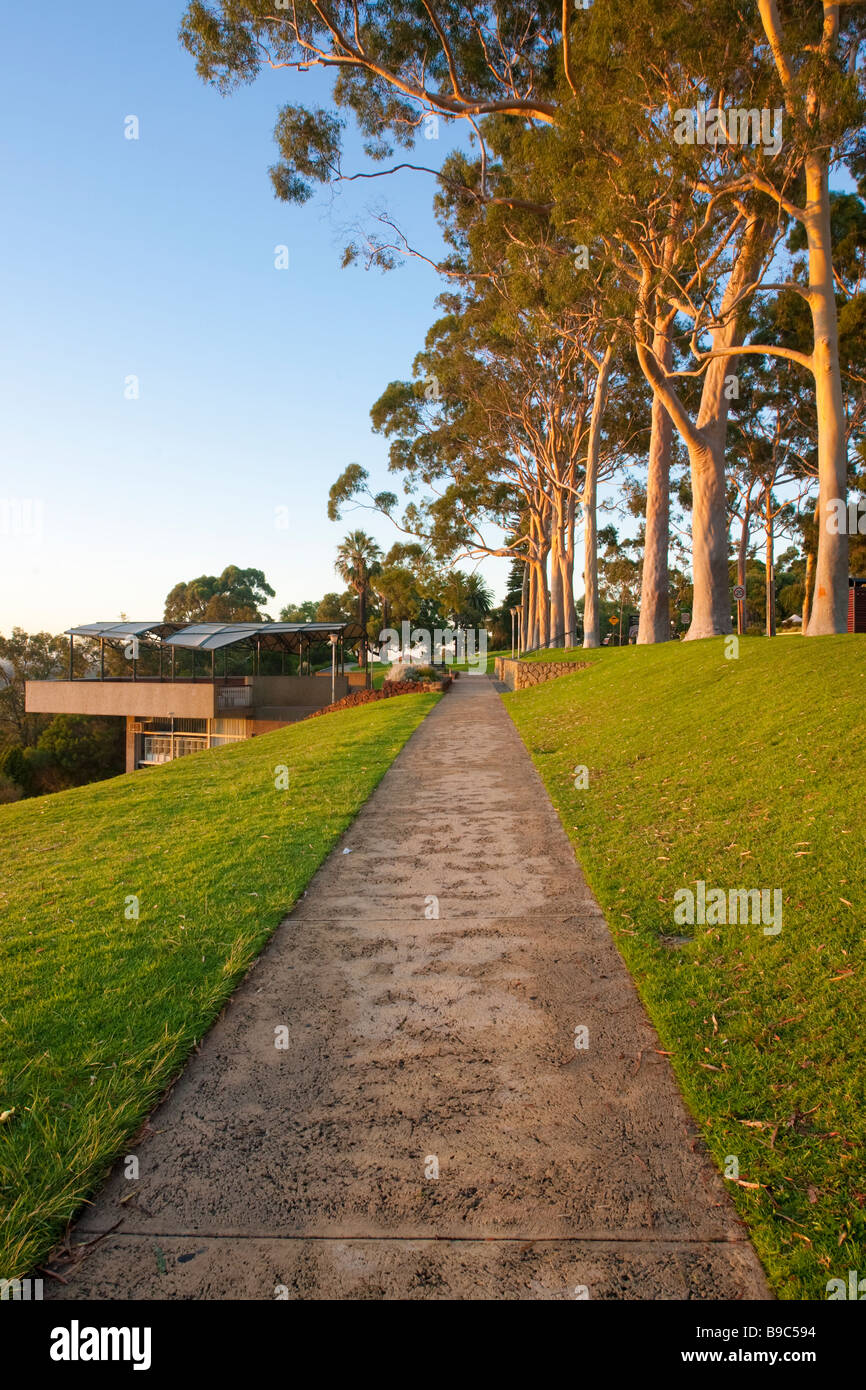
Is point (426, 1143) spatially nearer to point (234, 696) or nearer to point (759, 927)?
point (759, 927)

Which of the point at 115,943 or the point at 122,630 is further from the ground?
the point at 122,630

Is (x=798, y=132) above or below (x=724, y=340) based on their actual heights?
above

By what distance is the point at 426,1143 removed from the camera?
8.84 feet

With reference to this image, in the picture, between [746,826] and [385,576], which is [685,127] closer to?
[746,826]

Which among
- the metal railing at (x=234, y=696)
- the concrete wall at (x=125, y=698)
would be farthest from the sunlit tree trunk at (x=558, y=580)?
the concrete wall at (x=125, y=698)

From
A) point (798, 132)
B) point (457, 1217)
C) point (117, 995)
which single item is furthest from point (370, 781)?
point (798, 132)

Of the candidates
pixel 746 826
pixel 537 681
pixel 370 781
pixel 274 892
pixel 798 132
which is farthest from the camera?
pixel 537 681

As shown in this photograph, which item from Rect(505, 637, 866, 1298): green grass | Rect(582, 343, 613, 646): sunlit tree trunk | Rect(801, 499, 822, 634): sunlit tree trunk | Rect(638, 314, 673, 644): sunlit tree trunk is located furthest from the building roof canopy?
Rect(505, 637, 866, 1298): green grass

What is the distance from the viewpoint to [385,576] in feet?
117

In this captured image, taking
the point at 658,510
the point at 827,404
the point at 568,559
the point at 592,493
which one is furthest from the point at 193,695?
the point at 827,404

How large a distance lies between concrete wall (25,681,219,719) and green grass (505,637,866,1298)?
1765 centimetres

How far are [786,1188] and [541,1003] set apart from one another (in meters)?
1.40

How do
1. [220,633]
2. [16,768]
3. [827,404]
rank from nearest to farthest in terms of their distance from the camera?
1. [827,404]
2. [220,633]
3. [16,768]

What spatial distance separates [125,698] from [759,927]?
26126 millimetres
